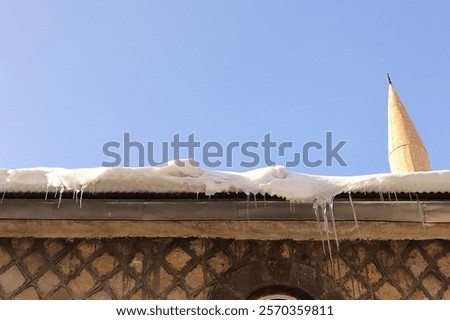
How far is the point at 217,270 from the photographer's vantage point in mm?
3684

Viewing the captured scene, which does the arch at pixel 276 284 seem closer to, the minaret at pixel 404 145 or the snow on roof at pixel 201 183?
the snow on roof at pixel 201 183

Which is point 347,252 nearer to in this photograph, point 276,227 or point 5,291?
point 276,227

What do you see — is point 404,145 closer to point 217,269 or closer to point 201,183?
point 217,269

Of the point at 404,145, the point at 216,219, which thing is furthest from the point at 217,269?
the point at 404,145

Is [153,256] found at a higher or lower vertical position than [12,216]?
lower

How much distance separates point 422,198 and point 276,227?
87cm

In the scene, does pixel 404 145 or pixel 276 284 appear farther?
pixel 404 145

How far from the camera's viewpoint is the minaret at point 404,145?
1273 cm

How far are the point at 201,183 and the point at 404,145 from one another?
10.6 m

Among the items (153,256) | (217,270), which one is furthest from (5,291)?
(217,270)

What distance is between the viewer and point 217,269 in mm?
3689
